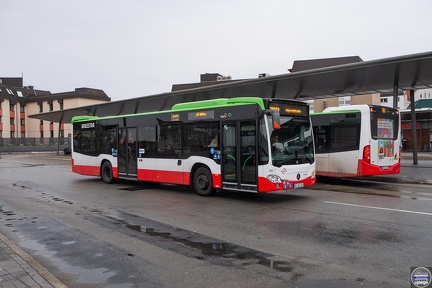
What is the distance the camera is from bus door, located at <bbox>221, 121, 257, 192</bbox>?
439 inches

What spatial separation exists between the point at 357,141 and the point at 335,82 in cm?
783

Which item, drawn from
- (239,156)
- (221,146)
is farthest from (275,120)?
(221,146)

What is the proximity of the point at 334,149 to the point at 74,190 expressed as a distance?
1011cm

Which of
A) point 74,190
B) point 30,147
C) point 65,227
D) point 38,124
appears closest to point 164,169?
point 74,190

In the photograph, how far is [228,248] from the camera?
6504mm

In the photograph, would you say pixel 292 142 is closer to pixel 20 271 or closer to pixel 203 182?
pixel 203 182

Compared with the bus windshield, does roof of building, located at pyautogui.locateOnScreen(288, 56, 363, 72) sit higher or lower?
higher

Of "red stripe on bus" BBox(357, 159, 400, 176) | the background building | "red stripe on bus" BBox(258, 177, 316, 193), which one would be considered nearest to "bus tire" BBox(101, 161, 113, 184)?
"red stripe on bus" BBox(258, 177, 316, 193)

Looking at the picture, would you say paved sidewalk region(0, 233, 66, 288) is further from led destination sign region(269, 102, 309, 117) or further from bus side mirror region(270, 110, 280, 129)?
led destination sign region(269, 102, 309, 117)

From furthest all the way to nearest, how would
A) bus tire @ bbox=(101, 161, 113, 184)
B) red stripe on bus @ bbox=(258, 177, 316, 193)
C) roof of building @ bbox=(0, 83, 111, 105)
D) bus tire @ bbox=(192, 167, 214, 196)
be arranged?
roof of building @ bbox=(0, 83, 111, 105) < bus tire @ bbox=(101, 161, 113, 184) < bus tire @ bbox=(192, 167, 214, 196) < red stripe on bus @ bbox=(258, 177, 316, 193)

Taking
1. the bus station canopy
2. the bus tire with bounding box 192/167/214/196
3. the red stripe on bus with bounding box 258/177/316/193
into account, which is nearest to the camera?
the red stripe on bus with bounding box 258/177/316/193

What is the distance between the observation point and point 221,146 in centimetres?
1202

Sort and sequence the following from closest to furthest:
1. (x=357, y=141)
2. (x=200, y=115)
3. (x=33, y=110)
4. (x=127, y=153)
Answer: (x=200, y=115), (x=357, y=141), (x=127, y=153), (x=33, y=110)

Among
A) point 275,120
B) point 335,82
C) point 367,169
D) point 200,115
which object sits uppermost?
point 335,82
